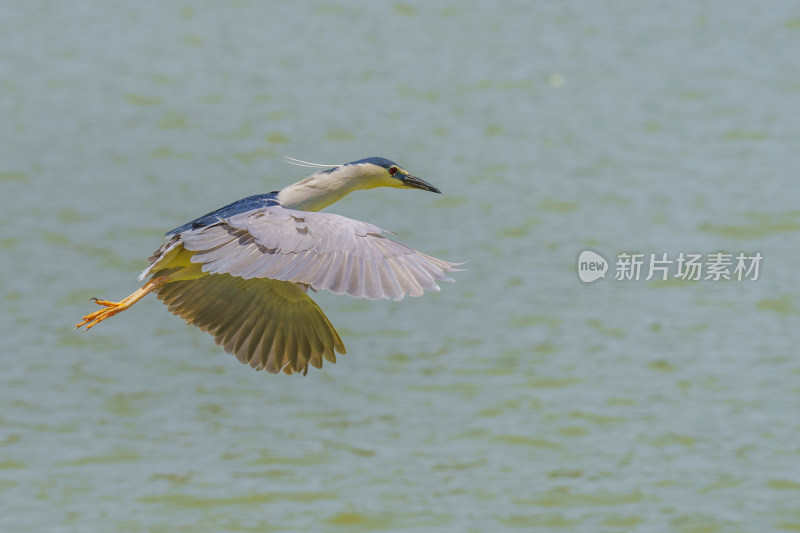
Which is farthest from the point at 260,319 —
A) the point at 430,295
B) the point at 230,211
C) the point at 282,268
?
the point at 430,295

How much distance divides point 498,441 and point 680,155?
300 inches

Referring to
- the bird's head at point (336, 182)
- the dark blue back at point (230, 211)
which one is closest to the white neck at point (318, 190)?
the bird's head at point (336, 182)

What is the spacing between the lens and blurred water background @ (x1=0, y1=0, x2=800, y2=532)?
1355cm

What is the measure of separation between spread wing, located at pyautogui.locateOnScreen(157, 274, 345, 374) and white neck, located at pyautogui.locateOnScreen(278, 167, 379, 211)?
50cm

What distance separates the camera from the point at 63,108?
2045 centimetres

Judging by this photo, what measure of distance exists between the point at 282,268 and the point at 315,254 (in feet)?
0.58

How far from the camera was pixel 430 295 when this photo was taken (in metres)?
16.4

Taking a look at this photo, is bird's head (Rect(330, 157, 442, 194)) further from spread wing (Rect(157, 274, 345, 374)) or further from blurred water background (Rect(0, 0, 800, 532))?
blurred water background (Rect(0, 0, 800, 532))

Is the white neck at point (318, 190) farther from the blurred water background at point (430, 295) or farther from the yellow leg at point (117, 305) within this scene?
the blurred water background at point (430, 295)

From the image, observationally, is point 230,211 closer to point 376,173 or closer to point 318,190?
point 318,190

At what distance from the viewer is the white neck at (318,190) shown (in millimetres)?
8258

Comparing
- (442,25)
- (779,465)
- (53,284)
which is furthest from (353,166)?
(442,25)

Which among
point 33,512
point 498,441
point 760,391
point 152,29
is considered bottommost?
point 33,512

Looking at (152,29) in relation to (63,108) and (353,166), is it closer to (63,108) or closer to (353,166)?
(63,108)
